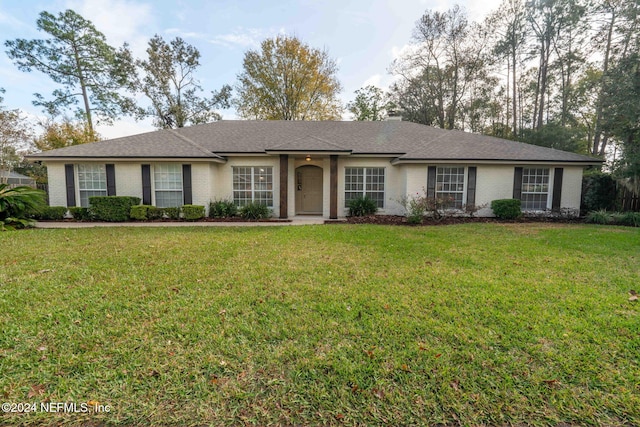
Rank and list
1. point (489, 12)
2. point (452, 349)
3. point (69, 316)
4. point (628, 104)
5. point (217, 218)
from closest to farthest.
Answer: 1. point (452, 349)
2. point (69, 316)
3. point (628, 104)
4. point (217, 218)
5. point (489, 12)

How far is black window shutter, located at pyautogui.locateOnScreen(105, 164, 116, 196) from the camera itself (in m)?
11.8

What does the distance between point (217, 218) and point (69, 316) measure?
8818 millimetres

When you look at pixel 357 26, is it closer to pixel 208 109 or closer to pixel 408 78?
pixel 408 78

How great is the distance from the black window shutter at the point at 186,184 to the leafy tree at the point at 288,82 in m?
15.0

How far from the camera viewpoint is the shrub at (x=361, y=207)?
12.1m

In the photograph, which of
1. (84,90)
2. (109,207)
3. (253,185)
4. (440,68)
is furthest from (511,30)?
(84,90)

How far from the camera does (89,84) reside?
22.7m

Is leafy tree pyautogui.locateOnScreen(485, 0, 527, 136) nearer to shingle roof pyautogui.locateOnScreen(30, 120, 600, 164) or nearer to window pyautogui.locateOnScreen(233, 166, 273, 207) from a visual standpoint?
shingle roof pyautogui.locateOnScreen(30, 120, 600, 164)

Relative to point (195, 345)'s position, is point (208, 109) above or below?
above

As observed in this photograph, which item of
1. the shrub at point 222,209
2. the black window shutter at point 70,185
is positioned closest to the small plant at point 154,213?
the shrub at point 222,209

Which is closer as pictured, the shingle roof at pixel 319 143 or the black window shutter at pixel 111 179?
the shingle roof at pixel 319 143

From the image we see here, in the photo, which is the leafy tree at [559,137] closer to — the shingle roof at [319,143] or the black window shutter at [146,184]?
the shingle roof at [319,143]

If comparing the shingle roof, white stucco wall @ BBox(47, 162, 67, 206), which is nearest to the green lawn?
the shingle roof

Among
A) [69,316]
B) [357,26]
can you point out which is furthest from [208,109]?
[69,316]
